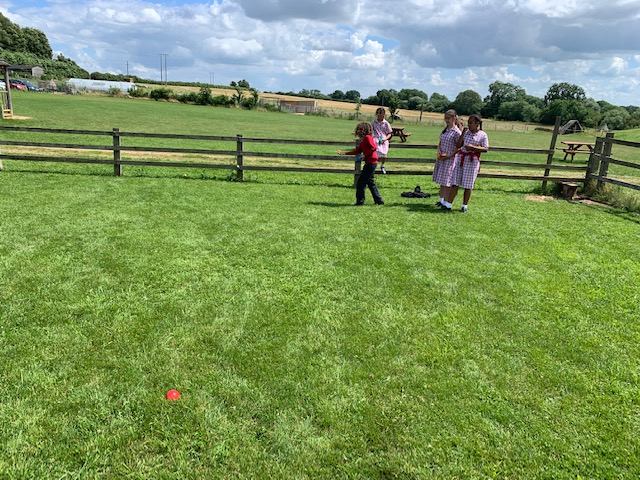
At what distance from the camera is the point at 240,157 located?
430 inches

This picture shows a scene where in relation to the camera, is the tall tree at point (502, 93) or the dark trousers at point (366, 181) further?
the tall tree at point (502, 93)

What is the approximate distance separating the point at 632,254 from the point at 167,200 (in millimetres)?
7897

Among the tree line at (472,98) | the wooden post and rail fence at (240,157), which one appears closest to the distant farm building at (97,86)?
the tree line at (472,98)

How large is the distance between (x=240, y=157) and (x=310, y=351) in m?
8.02

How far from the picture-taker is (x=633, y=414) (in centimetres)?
312

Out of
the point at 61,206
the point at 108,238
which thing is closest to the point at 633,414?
the point at 108,238

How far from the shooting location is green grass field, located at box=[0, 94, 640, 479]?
8.82 ft

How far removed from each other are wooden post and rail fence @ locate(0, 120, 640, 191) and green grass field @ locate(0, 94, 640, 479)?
3749 mm

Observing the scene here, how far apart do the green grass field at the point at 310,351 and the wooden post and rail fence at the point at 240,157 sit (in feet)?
12.3

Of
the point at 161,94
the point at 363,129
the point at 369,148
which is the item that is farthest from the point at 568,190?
the point at 161,94

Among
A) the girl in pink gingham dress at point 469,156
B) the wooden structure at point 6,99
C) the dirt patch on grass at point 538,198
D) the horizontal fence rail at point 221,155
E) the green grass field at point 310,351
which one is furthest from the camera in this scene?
the wooden structure at point 6,99

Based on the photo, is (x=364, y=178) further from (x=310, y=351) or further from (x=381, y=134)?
(x=310, y=351)

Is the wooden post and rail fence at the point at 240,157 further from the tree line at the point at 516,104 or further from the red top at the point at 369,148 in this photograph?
the tree line at the point at 516,104

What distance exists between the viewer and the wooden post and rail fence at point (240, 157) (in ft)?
34.6
